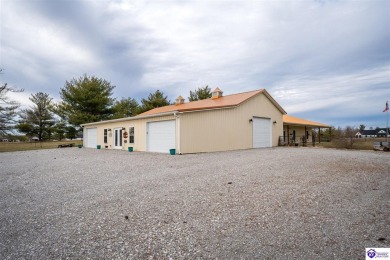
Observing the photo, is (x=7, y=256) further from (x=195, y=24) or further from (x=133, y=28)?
(x=195, y=24)

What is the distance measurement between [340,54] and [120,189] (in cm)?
1571

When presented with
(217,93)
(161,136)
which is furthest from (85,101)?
(161,136)

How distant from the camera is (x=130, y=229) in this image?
2879mm

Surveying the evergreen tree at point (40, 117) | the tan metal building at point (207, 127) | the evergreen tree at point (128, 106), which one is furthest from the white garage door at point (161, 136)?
the evergreen tree at point (40, 117)

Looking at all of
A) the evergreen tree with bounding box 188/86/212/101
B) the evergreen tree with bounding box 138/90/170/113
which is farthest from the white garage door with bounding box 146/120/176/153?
the evergreen tree with bounding box 188/86/212/101

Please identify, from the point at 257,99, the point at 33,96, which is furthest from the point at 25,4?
the point at 33,96

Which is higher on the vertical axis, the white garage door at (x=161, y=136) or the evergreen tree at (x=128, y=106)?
the evergreen tree at (x=128, y=106)

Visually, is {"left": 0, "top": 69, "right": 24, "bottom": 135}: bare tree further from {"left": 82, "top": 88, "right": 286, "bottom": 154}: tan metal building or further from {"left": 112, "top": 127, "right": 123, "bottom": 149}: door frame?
{"left": 112, "top": 127, "right": 123, "bottom": 149}: door frame

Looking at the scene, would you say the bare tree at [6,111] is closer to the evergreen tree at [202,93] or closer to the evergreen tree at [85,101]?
the evergreen tree at [85,101]

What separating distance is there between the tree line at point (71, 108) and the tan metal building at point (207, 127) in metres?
12.2

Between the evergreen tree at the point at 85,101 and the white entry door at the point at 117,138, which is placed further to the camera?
the evergreen tree at the point at 85,101

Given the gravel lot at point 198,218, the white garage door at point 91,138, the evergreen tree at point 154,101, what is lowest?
the gravel lot at point 198,218

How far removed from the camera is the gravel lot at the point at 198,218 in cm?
236

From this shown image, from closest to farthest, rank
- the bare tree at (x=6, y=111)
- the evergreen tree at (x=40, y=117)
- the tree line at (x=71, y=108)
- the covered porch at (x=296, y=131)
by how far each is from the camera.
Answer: the bare tree at (x=6, y=111) → the covered porch at (x=296, y=131) → the tree line at (x=71, y=108) → the evergreen tree at (x=40, y=117)
